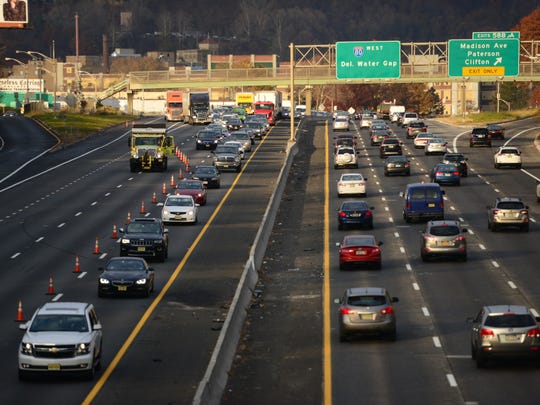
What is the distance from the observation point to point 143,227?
165ft

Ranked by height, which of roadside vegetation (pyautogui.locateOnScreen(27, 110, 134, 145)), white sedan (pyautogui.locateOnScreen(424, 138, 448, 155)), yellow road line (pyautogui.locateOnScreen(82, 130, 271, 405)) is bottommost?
yellow road line (pyautogui.locateOnScreen(82, 130, 271, 405))

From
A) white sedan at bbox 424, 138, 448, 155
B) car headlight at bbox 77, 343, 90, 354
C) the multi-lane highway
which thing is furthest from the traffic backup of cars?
car headlight at bbox 77, 343, 90, 354

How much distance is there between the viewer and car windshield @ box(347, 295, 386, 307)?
1351 inches

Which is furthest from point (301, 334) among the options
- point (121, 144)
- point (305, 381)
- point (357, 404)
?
point (121, 144)

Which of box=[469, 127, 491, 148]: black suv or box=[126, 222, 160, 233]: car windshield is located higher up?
box=[469, 127, 491, 148]: black suv

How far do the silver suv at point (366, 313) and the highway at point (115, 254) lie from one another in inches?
140

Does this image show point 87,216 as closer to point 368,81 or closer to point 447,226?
point 447,226

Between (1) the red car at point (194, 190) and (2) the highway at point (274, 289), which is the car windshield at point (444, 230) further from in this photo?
(1) the red car at point (194, 190)

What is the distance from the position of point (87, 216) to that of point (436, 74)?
6504 cm

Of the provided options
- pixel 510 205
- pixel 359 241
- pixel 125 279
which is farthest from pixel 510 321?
pixel 510 205

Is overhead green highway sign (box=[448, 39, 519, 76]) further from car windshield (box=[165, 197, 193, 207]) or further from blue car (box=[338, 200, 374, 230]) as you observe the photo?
car windshield (box=[165, 197, 193, 207])

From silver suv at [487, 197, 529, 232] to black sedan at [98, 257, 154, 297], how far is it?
67.4 feet

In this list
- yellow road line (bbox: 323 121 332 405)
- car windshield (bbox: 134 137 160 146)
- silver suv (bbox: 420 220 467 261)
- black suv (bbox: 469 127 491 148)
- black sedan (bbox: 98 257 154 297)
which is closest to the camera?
yellow road line (bbox: 323 121 332 405)

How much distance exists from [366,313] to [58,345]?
8.63 metres
